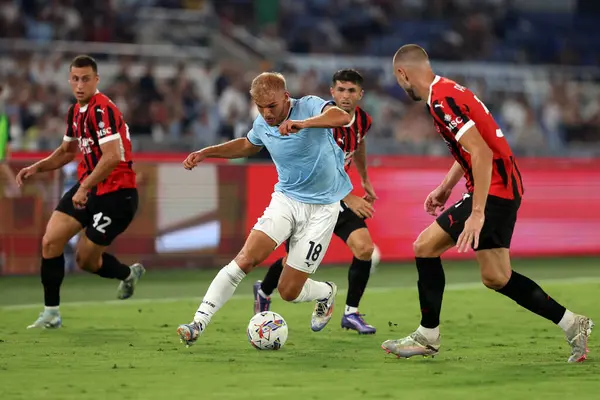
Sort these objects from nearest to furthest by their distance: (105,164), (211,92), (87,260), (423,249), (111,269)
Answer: (423,249)
(105,164)
(87,260)
(111,269)
(211,92)

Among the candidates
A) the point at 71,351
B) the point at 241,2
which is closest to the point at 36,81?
the point at 241,2

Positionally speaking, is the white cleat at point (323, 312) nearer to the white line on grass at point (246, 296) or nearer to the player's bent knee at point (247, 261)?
the player's bent knee at point (247, 261)

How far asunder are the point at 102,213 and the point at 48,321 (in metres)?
1.08

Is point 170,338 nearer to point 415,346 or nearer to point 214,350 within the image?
point 214,350

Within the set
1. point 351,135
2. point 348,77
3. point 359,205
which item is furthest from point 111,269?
point 348,77

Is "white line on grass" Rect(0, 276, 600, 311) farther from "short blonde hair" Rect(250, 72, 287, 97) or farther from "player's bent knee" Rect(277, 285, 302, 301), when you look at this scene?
"short blonde hair" Rect(250, 72, 287, 97)

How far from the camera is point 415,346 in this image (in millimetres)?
8195

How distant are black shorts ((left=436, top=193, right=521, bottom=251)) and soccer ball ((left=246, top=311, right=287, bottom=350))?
162cm

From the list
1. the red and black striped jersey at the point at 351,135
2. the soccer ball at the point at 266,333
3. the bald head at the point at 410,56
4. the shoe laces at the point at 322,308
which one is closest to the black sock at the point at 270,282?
the shoe laces at the point at 322,308

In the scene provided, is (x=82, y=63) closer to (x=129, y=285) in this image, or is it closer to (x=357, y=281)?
(x=129, y=285)

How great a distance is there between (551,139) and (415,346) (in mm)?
16213

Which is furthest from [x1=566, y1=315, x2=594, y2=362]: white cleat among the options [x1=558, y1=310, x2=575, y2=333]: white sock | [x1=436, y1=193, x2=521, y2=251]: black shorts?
[x1=436, y1=193, x2=521, y2=251]: black shorts

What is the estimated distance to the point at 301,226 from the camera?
8969 millimetres

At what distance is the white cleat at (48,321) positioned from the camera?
396 inches
